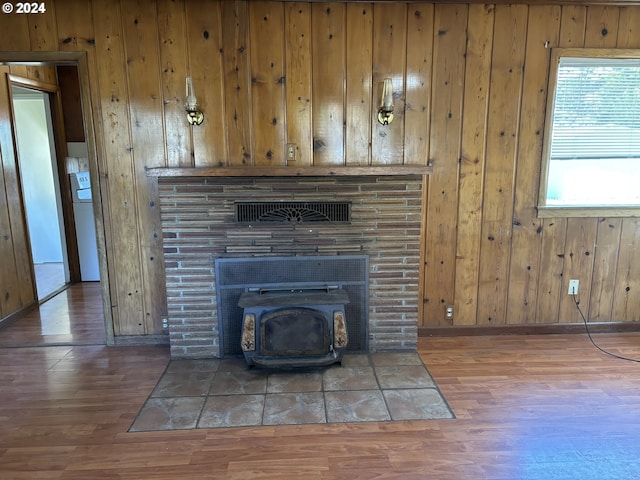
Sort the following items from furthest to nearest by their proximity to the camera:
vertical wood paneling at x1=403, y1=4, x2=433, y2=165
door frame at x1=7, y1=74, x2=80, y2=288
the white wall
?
the white wall → door frame at x1=7, y1=74, x2=80, y2=288 → vertical wood paneling at x1=403, y1=4, x2=433, y2=165

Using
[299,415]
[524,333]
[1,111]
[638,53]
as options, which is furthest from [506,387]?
[1,111]

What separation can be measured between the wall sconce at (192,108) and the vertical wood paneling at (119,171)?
0.46 m

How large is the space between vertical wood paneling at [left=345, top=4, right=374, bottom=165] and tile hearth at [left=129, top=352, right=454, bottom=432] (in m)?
1.39

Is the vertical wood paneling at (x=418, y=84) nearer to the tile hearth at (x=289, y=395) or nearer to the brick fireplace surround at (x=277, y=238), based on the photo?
the brick fireplace surround at (x=277, y=238)

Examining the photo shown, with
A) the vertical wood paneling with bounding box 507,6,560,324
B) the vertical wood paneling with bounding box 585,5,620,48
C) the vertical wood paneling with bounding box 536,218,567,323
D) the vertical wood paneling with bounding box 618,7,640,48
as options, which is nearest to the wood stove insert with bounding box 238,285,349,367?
the vertical wood paneling with bounding box 507,6,560,324

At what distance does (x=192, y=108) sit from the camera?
2.63 metres

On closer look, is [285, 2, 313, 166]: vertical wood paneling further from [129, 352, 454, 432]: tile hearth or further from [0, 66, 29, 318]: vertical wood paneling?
[0, 66, 29, 318]: vertical wood paneling

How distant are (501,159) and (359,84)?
3.70 ft

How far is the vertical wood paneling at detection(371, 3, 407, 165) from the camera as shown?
276 centimetres

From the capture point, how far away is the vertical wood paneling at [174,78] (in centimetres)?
270

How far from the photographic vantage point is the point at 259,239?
2799 mm

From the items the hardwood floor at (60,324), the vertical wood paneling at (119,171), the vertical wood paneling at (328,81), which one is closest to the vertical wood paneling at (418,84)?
the vertical wood paneling at (328,81)

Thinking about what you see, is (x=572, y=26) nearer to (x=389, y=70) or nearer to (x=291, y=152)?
(x=389, y=70)

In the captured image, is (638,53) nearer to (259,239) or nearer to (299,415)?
(259,239)
